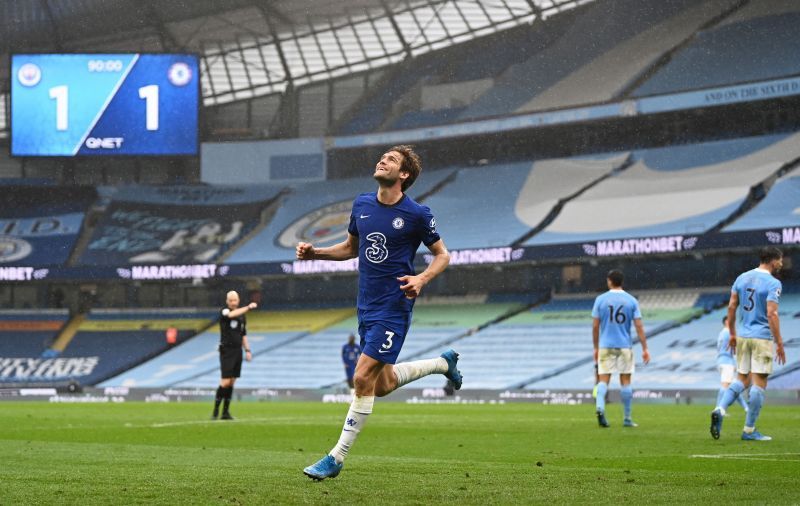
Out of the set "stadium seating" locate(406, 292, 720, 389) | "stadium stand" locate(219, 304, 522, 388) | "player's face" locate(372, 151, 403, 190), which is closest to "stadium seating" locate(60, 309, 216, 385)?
"stadium stand" locate(219, 304, 522, 388)

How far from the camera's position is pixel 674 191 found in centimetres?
4719

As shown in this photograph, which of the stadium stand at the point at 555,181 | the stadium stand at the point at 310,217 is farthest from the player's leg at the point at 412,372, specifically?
the stadium stand at the point at 310,217

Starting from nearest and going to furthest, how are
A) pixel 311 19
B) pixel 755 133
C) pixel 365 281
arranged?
pixel 365 281, pixel 755 133, pixel 311 19

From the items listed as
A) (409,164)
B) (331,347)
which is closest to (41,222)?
(331,347)

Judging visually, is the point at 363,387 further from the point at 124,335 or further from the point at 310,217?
the point at 124,335

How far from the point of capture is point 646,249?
142 feet

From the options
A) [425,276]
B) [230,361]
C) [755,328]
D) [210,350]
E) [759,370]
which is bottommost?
[210,350]

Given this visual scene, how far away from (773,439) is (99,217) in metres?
48.7

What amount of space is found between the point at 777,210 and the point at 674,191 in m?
5.08

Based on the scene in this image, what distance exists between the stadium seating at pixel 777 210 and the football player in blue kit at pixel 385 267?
33.9 m

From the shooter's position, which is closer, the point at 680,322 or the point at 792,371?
the point at 792,371

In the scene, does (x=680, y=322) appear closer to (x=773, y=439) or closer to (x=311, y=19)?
(x=311, y=19)

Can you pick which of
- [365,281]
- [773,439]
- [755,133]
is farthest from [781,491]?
[755,133]

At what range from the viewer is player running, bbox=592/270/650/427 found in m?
18.3
